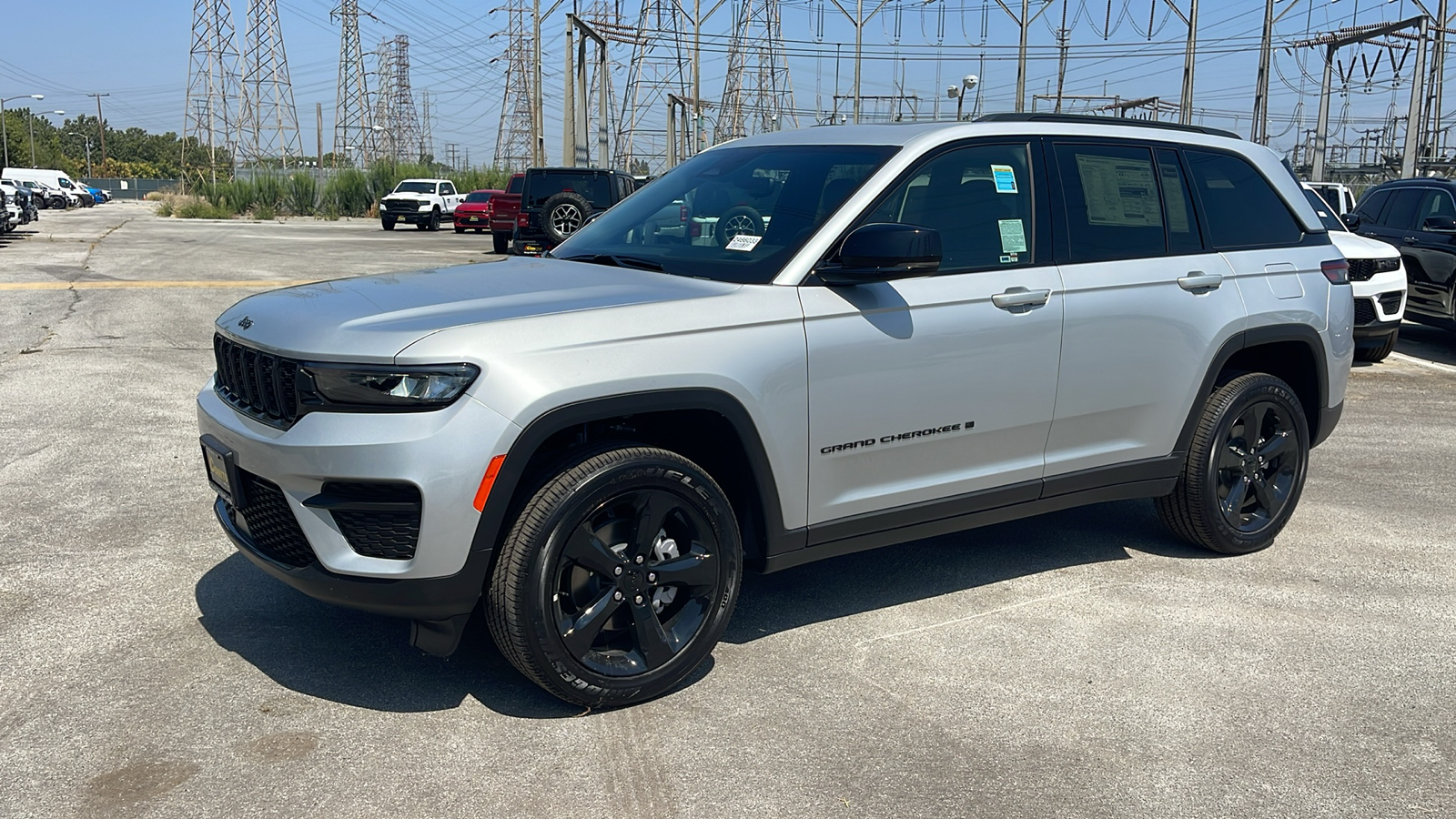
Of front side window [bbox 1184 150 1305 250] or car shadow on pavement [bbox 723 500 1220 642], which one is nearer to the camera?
car shadow on pavement [bbox 723 500 1220 642]

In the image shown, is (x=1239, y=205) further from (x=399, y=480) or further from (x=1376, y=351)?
(x=1376, y=351)

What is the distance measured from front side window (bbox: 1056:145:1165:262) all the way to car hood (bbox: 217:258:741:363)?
63.9 inches

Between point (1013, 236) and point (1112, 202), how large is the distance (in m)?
0.63

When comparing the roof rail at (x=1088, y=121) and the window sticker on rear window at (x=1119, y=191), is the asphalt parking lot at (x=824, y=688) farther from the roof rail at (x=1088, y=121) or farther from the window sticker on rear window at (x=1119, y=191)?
the roof rail at (x=1088, y=121)

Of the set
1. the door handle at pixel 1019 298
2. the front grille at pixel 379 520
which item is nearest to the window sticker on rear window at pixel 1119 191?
the door handle at pixel 1019 298

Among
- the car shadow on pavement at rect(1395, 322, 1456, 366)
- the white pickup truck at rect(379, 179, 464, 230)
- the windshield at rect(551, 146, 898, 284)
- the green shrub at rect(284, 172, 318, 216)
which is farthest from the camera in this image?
the green shrub at rect(284, 172, 318, 216)

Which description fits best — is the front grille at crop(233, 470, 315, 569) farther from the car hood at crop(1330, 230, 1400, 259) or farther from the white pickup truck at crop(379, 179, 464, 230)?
the white pickup truck at crop(379, 179, 464, 230)

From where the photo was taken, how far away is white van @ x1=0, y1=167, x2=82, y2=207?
66.6 meters

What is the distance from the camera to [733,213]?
4.46 meters

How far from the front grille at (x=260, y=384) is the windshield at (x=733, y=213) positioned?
1377 millimetres

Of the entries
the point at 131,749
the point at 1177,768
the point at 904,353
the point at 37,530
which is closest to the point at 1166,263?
the point at 904,353

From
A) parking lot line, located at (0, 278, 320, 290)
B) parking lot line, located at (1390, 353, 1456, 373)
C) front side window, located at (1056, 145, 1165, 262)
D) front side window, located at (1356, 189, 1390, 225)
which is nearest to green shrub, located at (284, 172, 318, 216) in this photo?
parking lot line, located at (0, 278, 320, 290)

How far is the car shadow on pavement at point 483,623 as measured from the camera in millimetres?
3893

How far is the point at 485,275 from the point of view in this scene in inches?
169
